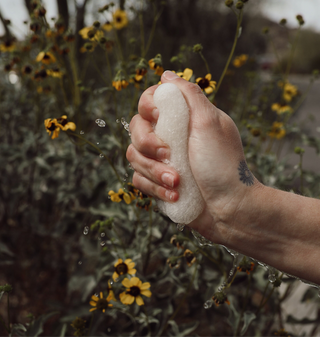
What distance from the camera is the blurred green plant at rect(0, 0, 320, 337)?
2.33 ft

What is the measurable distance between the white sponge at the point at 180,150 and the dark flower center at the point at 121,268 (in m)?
0.18

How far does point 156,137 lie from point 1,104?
1079 millimetres

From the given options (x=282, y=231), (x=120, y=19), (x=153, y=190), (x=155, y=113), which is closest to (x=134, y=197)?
(x=153, y=190)

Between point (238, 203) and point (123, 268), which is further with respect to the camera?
point (123, 268)

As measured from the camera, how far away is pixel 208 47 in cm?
480

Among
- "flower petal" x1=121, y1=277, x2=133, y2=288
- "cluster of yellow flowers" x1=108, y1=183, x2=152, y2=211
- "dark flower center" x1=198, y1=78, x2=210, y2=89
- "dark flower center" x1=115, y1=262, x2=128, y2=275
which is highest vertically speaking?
"dark flower center" x1=198, y1=78, x2=210, y2=89

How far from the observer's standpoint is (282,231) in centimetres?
55

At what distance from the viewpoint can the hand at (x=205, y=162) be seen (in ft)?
1.79

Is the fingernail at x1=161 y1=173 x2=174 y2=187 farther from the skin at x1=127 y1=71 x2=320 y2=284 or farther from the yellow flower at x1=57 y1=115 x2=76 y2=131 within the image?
the yellow flower at x1=57 y1=115 x2=76 y2=131

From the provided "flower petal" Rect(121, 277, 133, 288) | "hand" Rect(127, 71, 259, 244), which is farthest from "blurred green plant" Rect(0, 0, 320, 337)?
"hand" Rect(127, 71, 259, 244)

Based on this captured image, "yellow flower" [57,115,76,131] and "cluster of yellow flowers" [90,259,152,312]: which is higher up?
"yellow flower" [57,115,76,131]

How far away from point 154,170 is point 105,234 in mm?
355

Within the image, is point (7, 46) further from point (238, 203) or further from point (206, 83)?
point (238, 203)

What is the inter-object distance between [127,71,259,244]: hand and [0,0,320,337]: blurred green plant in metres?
0.10
